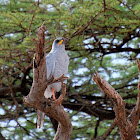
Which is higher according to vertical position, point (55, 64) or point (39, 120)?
point (55, 64)

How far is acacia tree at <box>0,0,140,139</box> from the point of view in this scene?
5.52m

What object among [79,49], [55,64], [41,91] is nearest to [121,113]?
[41,91]

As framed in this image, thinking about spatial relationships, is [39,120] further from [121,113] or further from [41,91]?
[121,113]

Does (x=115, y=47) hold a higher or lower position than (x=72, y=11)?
lower

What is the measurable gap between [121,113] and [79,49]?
2.86m

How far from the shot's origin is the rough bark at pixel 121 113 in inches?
138

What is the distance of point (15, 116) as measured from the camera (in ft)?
23.3

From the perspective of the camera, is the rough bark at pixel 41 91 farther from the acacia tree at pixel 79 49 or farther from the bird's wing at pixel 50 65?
the acacia tree at pixel 79 49

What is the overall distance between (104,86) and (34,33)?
9.88 ft

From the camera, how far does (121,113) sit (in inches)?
142

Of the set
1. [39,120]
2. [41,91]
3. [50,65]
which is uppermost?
[50,65]

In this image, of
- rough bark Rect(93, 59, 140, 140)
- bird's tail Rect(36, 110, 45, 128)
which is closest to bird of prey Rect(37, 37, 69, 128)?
bird's tail Rect(36, 110, 45, 128)

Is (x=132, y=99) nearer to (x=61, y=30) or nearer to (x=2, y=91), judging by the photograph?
(x=61, y=30)

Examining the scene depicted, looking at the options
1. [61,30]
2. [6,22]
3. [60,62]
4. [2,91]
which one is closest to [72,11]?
[61,30]
